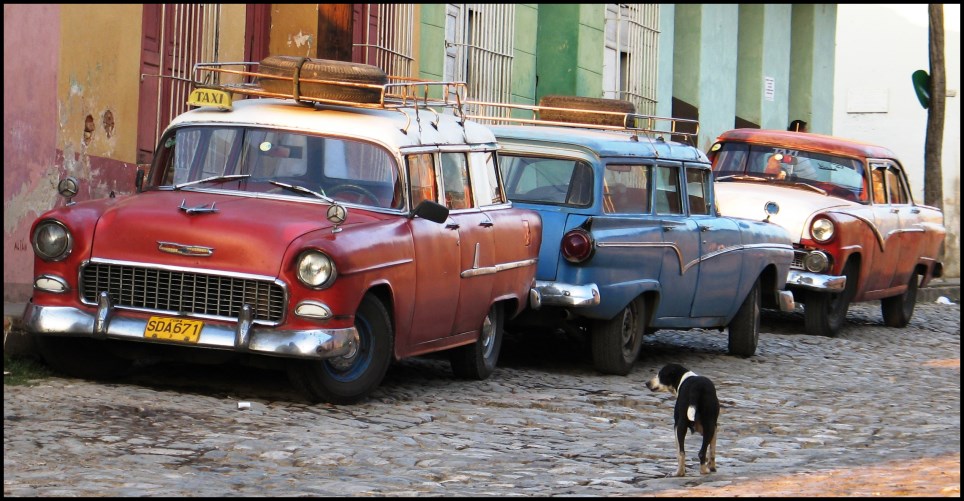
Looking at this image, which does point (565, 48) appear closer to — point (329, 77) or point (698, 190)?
point (698, 190)

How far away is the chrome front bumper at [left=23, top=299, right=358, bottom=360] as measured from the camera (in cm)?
873

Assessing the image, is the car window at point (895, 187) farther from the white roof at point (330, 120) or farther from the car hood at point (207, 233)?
the car hood at point (207, 233)

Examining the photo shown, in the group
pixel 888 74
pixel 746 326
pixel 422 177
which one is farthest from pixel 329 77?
pixel 888 74

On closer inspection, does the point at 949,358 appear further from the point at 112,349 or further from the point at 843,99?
the point at 843,99

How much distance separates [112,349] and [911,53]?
34.9 m

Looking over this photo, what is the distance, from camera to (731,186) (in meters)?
16.5

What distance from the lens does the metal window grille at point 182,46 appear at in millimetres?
14633

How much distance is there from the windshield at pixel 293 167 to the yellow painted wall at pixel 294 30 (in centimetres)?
788

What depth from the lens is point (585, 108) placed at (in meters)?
13.7

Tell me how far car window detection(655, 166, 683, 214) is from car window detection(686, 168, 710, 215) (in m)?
0.20

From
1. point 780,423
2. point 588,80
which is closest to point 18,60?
point 780,423

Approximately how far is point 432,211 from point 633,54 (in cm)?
1693

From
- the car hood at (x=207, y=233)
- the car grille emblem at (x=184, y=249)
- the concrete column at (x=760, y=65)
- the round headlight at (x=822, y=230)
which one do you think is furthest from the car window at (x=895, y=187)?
the concrete column at (x=760, y=65)

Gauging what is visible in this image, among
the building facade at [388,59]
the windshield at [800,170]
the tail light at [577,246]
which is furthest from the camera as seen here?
the windshield at [800,170]
